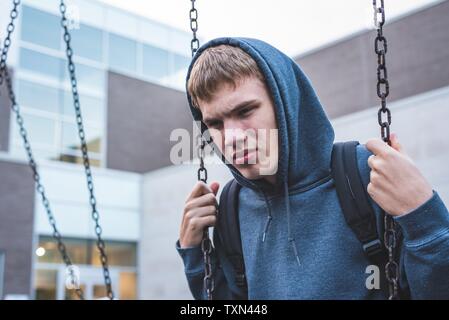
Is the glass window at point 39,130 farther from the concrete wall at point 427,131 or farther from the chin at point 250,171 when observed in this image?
the chin at point 250,171

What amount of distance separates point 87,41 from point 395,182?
17.8 m

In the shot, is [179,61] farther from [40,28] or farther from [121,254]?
[121,254]

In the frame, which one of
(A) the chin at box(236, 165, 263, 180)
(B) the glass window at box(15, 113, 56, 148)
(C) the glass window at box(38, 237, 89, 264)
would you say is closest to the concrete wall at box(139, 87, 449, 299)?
(C) the glass window at box(38, 237, 89, 264)

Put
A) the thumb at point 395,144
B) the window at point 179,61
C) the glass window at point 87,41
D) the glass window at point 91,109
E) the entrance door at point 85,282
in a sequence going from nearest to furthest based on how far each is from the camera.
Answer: the thumb at point 395,144 < the entrance door at point 85,282 < the glass window at point 87,41 < the glass window at point 91,109 < the window at point 179,61

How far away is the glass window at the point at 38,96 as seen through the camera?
16.3 metres

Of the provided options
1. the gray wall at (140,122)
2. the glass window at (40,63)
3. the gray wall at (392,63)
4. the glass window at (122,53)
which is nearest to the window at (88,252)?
the gray wall at (140,122)

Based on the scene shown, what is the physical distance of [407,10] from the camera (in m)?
15.7

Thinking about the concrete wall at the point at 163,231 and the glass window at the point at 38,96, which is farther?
the glass window at the point at 38,96

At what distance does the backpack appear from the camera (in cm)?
165

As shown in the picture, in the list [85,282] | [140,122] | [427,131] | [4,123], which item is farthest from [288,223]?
[140,122]

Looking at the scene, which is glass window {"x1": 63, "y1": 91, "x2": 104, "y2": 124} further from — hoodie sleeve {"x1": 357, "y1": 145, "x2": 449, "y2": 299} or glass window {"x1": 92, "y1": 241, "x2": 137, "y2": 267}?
hoodie sleeve {"x1": 357, "y1": 145, "x2": 449, "y2": 299}

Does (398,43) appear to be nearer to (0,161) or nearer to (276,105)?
(0,161)

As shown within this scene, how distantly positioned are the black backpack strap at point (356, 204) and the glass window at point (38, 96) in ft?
51.4

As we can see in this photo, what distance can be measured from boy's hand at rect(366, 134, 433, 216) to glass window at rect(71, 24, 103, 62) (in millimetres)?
17246
